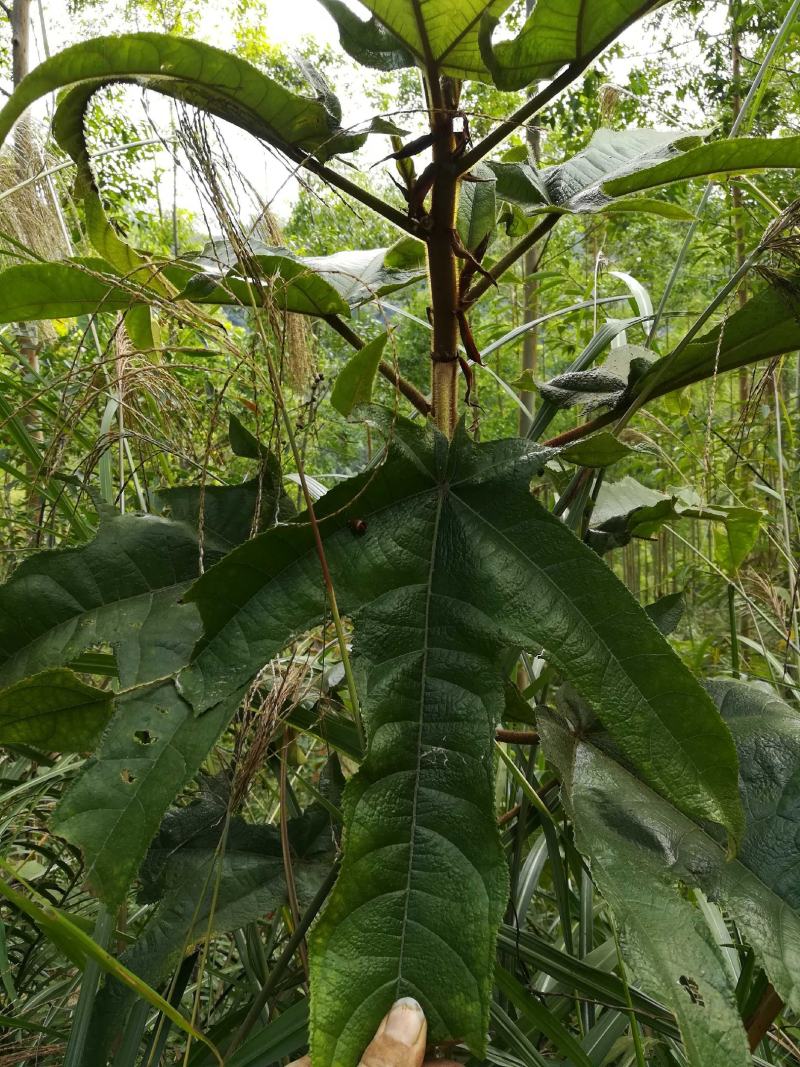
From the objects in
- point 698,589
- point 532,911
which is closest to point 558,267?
point 698,589

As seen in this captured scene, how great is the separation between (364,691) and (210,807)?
255 millimetres

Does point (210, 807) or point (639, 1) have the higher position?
point (639, 1)

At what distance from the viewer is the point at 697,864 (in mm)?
413

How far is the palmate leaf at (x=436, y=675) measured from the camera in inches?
14.3

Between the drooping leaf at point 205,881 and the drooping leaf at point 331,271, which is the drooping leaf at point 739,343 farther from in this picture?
the drooping leaf at point 205,881

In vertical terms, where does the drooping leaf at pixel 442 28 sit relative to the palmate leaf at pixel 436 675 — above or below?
above

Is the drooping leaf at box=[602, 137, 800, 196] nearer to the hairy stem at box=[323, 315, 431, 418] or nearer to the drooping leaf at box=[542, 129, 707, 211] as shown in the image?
the drooping leaf at box=[542, 129, 707, 211]

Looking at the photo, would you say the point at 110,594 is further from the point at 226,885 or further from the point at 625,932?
the point at 625,932

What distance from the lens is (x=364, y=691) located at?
1.39 feet

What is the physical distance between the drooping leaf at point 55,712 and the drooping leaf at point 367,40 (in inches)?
16.9

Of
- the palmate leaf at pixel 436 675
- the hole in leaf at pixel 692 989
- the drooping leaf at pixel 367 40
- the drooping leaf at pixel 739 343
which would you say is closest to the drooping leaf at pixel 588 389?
the drooping leaf at pixel 739 343

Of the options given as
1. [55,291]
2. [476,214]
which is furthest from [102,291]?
[476,214]

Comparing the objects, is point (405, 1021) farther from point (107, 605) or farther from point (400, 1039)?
point (107, 605)

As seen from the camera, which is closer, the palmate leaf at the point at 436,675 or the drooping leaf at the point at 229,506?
the palmate leaf at the point at 436,675
